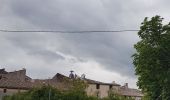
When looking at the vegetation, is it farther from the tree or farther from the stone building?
the stone building

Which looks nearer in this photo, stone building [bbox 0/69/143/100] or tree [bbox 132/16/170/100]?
tree [bbox 132/16/170/100]

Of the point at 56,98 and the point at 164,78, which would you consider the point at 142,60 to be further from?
the point at 56,98

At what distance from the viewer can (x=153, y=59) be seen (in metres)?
39.9

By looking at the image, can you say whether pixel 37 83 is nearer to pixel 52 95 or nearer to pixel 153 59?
pixel 52 95

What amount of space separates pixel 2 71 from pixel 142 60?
6372 cm

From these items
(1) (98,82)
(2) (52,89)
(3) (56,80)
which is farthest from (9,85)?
(2) (52,89)

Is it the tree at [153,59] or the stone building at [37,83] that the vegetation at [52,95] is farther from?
the stone building at [37,83]

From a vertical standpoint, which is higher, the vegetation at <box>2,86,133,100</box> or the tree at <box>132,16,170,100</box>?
the tree at <box>132,16,170,100</box>

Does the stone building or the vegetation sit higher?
the stone building

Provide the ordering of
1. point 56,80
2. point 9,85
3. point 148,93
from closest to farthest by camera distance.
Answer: point 148,93 → point 9,85 → point 56,80

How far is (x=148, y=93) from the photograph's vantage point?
136 feet

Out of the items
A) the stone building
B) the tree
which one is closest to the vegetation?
the tree

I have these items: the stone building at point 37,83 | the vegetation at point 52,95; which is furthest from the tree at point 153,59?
the stone building at point 37,83

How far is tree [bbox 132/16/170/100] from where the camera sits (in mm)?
39469
